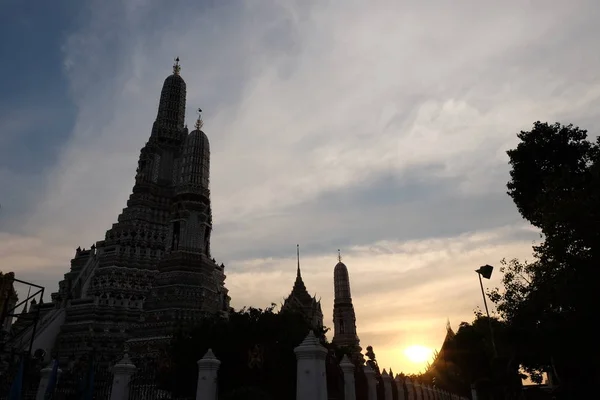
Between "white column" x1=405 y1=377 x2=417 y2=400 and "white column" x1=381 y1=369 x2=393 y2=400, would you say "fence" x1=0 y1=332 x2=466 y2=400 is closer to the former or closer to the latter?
"white column" x1=381 y1=369 x2=393 y2=400

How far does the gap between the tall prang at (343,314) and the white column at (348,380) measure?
51849mm

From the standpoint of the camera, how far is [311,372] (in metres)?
13.8

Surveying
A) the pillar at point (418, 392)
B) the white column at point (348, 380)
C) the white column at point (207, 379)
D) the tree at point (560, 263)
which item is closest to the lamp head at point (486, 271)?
the tree at point (560, 263)

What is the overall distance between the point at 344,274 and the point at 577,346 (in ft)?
180

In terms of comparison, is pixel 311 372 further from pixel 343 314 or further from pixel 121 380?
pixel 343 314

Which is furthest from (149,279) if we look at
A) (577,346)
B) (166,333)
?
(577,346)

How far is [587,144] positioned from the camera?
27109 millimetres

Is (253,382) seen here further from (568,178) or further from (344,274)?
(344,274)

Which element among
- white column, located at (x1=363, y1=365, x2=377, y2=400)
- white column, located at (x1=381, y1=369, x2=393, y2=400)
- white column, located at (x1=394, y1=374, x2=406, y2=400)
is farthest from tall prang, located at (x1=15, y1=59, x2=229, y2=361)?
white column, located at (x1=363, y1=365, x2=377, y2=400)

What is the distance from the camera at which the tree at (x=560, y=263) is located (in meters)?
18.3

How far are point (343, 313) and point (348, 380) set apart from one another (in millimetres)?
54857

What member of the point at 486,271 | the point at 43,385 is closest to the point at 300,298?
the point at 486,271

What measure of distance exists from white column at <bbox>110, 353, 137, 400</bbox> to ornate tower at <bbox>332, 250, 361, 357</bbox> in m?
53.5

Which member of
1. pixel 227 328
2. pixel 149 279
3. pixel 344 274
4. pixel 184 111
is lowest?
pixel 227 328
